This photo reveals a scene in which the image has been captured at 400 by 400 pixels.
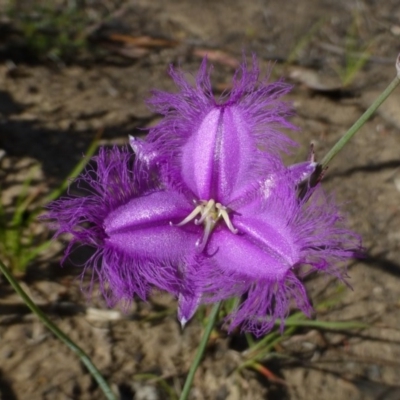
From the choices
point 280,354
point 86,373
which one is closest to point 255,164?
point 280,354

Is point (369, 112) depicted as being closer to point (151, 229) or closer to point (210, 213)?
point (210, 213)

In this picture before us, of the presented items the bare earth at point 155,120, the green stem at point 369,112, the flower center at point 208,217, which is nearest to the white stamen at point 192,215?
the flower center at point 208,217

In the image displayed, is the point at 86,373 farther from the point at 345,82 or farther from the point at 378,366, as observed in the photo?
the point at 345,82

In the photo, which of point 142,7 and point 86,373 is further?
point 142,7

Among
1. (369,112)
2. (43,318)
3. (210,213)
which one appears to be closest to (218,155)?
(210,213)

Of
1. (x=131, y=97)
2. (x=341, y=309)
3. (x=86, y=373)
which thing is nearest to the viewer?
(x=86, y=373)

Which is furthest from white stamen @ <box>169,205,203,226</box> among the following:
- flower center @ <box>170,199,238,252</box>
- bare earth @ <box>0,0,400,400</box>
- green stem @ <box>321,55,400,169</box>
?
green stem @ <box>321,55,400,169</box>
